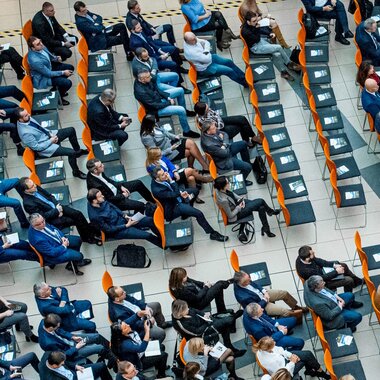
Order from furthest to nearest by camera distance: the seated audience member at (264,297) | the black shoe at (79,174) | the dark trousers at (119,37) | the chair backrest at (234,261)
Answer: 1. the dark trousers at (119,37)
2. the black shoe at (79,174)
3. the chair backrest at (234,261)
4. the seated audience member at (264,297)

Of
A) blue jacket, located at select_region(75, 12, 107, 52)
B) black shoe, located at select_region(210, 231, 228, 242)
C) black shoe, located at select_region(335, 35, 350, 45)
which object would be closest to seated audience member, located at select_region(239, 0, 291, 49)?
black shoe, located at select_region(335, 35, 350, 45)

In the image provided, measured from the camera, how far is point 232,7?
18000 millimetres

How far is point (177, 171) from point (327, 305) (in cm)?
343

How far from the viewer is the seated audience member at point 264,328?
1167 centimetres

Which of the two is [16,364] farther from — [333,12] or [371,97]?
[333,12]

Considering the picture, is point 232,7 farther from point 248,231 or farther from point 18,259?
point 18,259

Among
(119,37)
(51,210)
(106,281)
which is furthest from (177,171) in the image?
(119,37)

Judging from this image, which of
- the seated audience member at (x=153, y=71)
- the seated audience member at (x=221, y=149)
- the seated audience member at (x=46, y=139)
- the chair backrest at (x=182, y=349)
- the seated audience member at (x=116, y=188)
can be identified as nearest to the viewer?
the chair backrest at (x=182, y=349)

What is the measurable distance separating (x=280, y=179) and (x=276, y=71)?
10.3 ft

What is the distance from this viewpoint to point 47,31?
53.4 ft

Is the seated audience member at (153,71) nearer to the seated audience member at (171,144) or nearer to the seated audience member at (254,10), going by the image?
the seated audience member at (171,144)

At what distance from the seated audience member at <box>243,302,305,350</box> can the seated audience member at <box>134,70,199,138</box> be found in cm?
443

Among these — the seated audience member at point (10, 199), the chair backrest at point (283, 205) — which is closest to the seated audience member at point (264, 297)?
the chair backrest at point (283, 205)

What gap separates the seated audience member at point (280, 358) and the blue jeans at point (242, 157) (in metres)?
3.59
